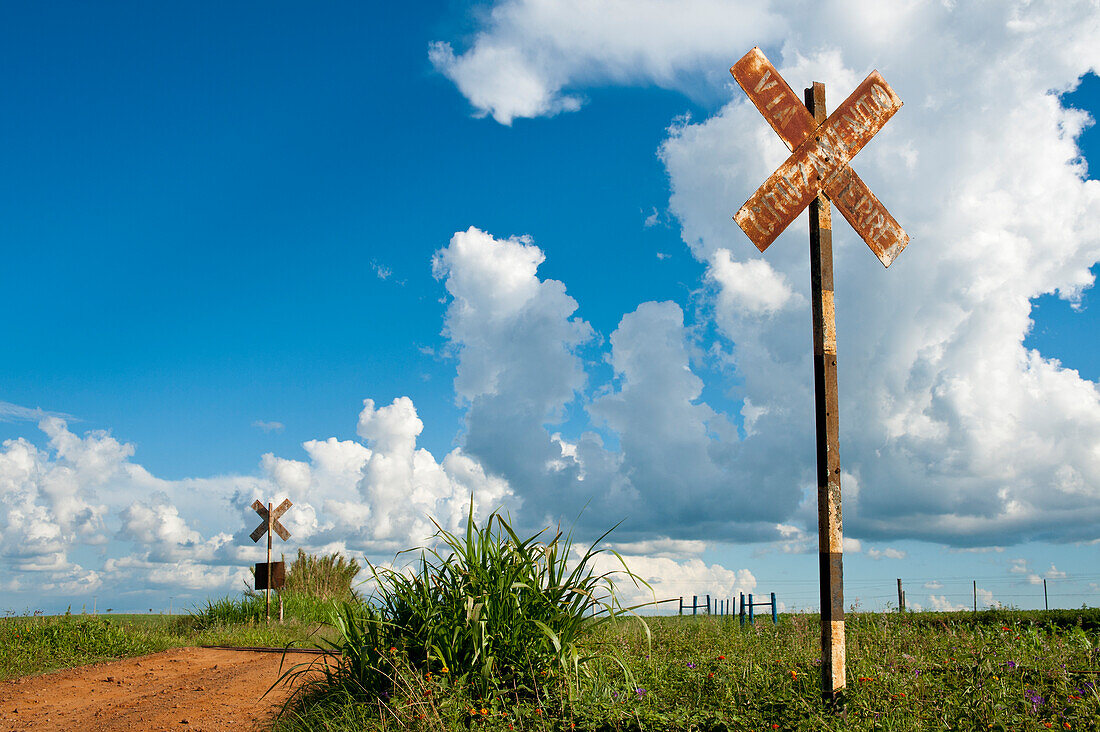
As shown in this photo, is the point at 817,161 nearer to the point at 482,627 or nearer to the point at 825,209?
the point at 825,209

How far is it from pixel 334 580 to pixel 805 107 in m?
18.1

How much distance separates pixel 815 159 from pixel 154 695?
9308mm

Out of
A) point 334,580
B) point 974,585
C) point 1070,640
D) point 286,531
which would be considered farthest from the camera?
point 974,585

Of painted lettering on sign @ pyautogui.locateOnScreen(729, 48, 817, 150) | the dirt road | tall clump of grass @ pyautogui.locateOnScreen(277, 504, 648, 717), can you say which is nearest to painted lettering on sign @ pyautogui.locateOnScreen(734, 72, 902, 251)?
painted lettering on sign @ pyautogui.locateOnScreen(729, 48, 817, 150)

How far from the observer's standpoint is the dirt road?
7.57 metres

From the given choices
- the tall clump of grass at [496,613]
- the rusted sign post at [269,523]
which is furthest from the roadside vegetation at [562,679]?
the rusted sign post at [269,523]

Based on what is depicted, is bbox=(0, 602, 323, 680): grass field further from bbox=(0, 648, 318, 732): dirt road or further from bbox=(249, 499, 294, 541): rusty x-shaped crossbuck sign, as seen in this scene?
bbox=(249, 499, 294, 541): rusty x-shaped crossbuck sign

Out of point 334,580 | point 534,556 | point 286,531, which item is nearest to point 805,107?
point 534,556

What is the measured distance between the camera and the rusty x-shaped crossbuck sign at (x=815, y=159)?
5551mm

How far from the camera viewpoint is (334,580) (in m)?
20.2

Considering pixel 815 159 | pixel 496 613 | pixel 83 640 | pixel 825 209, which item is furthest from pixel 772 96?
pixel 83 640

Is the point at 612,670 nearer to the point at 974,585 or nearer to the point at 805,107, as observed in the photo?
the point at 805,107

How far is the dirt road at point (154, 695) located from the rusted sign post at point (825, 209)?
5221 millimetres

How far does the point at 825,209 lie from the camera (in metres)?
5.82
